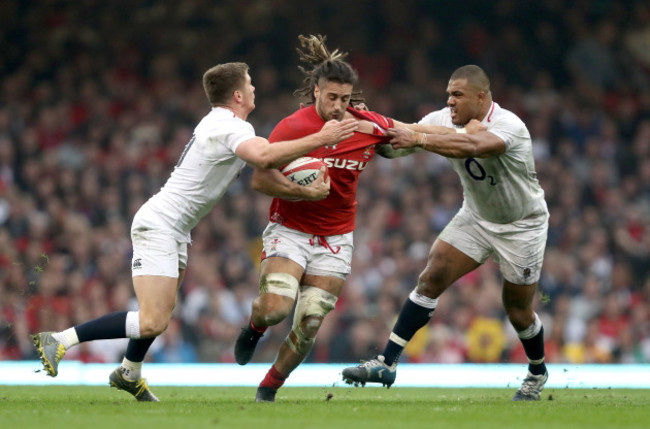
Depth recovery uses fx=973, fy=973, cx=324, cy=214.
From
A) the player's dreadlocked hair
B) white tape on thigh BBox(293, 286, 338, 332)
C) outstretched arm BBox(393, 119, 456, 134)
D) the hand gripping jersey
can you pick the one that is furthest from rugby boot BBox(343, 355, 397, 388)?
A: the player's dreadlocked hair

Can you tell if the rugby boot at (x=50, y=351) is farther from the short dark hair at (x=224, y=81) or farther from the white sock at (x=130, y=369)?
the short dark hair at (x=224, y=81)

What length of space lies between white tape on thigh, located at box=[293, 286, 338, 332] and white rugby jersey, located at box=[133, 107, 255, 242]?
1.03m

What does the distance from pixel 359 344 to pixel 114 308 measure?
3.43 m

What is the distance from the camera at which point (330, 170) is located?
24.8 feet

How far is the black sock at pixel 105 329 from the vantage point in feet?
23.4

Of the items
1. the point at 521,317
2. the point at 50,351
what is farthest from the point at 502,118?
the point at 50,351

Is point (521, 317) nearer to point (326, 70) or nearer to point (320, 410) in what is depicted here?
point (320, 410)

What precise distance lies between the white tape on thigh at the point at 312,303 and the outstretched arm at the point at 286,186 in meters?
0.81

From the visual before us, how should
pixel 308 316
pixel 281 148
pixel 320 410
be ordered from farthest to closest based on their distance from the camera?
pixel 308 316, pixel 281 148, pixel 320 410

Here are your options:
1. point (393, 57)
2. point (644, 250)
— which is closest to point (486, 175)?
point (644, 250)

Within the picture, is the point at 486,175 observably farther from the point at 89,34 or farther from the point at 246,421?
the point at 89,34

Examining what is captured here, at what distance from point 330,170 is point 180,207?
3.91 feet

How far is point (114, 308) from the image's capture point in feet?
44.1

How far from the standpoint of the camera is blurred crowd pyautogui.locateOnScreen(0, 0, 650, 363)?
13.5 m
